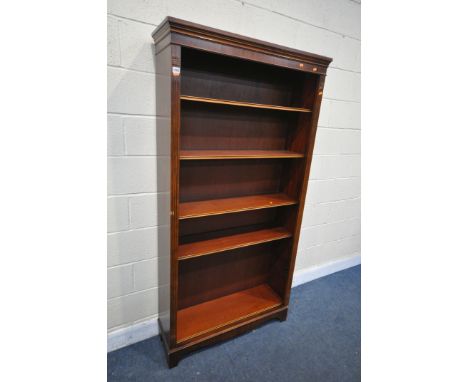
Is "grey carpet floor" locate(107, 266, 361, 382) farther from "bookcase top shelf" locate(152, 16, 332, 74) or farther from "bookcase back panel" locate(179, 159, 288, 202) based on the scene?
"bookcase top shelf" locate(152, 16, 332, 74)

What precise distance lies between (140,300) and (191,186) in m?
0.79

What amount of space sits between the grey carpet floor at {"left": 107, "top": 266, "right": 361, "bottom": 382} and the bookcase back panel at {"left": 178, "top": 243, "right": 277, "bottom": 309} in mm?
308

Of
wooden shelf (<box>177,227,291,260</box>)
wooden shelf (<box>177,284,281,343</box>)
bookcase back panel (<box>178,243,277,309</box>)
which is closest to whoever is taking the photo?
wooden shelf (<box>177,227,291,260</box>)

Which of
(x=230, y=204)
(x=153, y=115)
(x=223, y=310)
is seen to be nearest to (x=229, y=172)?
(x=230, y=204)

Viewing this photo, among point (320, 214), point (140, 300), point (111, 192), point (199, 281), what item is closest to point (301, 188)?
point (320, 214)

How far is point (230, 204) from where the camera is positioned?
1490 millimetres

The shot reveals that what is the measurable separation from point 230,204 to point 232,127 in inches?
17.6

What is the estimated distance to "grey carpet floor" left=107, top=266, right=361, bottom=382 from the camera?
4.76 ft

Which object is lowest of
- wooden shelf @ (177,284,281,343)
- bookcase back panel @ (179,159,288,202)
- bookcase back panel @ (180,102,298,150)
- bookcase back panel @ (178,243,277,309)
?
wooden shelf @ (177,284,281,343)

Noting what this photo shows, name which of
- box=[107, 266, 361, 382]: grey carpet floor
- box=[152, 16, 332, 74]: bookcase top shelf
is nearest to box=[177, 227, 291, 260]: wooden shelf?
box=[107, 266, 361, 382]: grey carpet floor

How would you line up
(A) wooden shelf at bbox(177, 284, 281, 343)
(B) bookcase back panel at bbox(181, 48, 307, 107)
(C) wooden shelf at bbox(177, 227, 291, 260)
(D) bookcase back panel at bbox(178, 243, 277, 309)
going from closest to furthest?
1. (B) bookcase back panel at bbox(181, 48, 307, 107)
2. (C) wooden shelf at bbox(177, 227, 291, 260)
3. (A) wooden shelf at bbox(177, 284, 281, 343)
4. (D) bookcase back panel at bbox(178, 243, 277, 309)

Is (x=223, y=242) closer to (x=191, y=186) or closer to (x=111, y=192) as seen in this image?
(x=191, y=186)

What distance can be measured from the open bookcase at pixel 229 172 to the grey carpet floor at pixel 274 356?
0.10 m

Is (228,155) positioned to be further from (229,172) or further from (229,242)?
(229,242)
